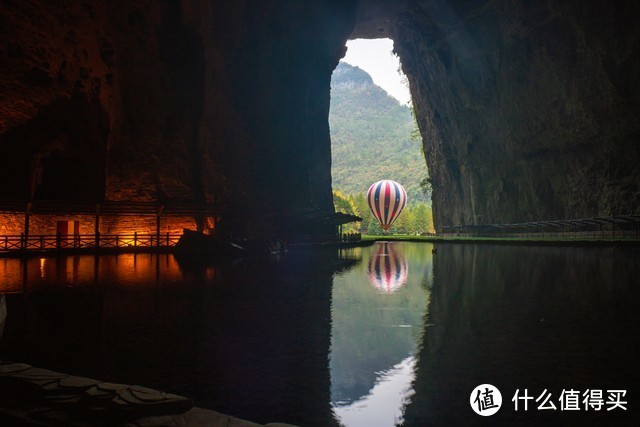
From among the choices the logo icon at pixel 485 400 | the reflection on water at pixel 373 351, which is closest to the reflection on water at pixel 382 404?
the reflection on water at pixel 373 351

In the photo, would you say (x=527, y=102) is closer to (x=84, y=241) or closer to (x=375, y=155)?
(x=84, y=241)

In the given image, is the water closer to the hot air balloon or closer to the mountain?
the hot air balloon

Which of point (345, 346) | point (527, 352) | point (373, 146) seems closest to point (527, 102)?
point (527, 352)

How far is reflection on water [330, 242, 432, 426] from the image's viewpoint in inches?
149

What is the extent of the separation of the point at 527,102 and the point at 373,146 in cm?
12394

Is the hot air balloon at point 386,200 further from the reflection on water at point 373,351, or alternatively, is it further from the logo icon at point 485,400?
the logo icon at point 485,400

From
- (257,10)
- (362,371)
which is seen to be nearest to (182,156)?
(257,10)

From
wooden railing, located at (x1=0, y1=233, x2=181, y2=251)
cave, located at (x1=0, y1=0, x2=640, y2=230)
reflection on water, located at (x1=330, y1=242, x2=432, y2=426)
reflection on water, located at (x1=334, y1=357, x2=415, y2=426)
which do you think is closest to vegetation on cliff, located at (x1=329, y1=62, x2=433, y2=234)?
cave, located at (x1=0, y1=0, x2=640, y2=230)

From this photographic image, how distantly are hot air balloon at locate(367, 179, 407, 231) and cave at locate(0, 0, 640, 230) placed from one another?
2497 centimetres

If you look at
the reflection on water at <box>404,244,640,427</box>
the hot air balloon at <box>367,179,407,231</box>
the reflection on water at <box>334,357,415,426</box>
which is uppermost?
the hot air balloon at <box>367,179,407,231</box>

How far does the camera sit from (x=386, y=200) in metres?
78.8

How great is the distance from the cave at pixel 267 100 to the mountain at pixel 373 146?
8856cm

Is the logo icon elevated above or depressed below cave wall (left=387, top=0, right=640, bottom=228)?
below

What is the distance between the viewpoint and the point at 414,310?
8070 millimetres
